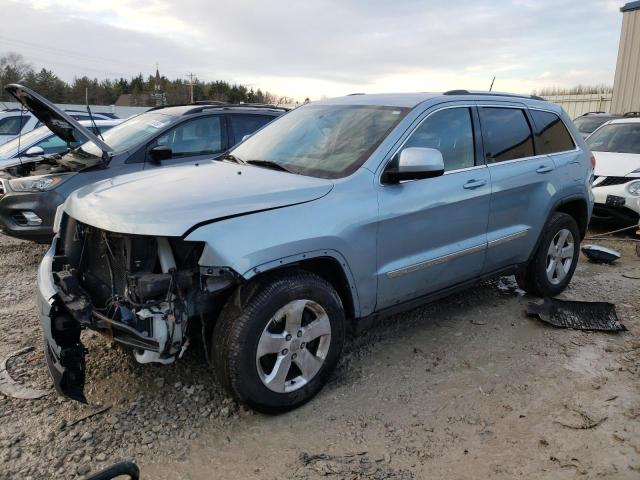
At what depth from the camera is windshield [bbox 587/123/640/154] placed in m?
8.45

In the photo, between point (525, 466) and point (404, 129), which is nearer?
point (525, 466)

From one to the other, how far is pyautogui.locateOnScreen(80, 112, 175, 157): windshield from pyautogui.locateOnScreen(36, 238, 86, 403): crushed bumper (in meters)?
3.45

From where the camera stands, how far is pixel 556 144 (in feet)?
15.6

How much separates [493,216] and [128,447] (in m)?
3.01

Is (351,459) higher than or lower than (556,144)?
lower

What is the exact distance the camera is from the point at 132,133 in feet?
20.3

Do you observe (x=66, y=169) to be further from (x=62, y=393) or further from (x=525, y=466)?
(x=525, y=466)

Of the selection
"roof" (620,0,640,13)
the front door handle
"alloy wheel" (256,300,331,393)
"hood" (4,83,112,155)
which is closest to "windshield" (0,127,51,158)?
"hood" (4,83,112,155)

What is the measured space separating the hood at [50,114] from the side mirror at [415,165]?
257 centimetres

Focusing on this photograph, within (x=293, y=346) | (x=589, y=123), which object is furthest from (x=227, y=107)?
(x=589, y=123)

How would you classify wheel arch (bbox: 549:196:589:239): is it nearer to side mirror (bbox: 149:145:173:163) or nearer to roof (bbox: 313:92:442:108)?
roof (bbox: 313:92:442:108)

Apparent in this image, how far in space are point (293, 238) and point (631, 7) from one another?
1949 cm

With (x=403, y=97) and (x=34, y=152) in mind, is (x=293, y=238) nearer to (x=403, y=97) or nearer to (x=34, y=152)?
(x=403, y=97)

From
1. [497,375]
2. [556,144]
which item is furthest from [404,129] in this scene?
[556,144]
